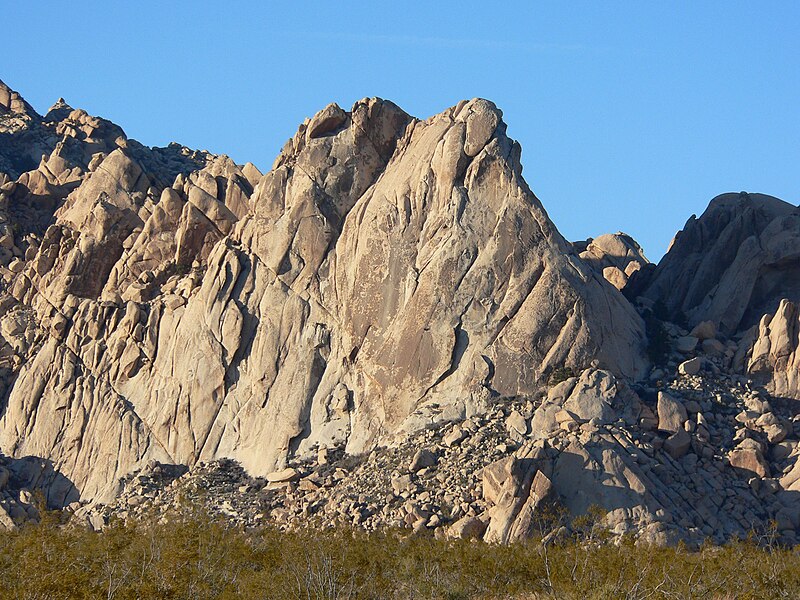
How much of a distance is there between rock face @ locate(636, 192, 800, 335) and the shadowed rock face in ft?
22.3

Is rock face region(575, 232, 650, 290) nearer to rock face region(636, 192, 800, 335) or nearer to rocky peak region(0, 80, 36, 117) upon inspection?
rock face region(636, 192, 800, 335)

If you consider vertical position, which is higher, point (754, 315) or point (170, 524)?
point (754, 315)

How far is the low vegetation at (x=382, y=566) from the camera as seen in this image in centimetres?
6544

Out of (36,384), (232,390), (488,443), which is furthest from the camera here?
(36,384)

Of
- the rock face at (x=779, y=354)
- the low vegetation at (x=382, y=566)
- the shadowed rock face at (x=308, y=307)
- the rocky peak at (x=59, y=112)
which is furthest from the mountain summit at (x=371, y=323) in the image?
the rocky peak at (x=59, y=112)

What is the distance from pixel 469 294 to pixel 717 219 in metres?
21.5

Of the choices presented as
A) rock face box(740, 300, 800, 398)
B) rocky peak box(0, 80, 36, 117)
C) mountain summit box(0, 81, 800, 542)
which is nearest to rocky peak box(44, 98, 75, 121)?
rocky peak box(0, 80, 36, 117)

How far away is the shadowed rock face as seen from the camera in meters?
91.2

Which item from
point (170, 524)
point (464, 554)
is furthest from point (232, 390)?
point (464, 554)

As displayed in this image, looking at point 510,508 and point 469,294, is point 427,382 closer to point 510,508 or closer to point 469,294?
point 469,294

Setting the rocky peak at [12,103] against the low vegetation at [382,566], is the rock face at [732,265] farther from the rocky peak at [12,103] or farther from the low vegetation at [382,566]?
the rocky peak at [12,103]

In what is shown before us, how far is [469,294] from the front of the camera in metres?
91.8

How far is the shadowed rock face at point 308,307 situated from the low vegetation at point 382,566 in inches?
630

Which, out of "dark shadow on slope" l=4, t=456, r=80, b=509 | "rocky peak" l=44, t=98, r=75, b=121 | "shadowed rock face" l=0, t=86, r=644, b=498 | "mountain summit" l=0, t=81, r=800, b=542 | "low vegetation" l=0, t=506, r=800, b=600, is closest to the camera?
"low vegetation" l=0, t=506, r=800, b=600
